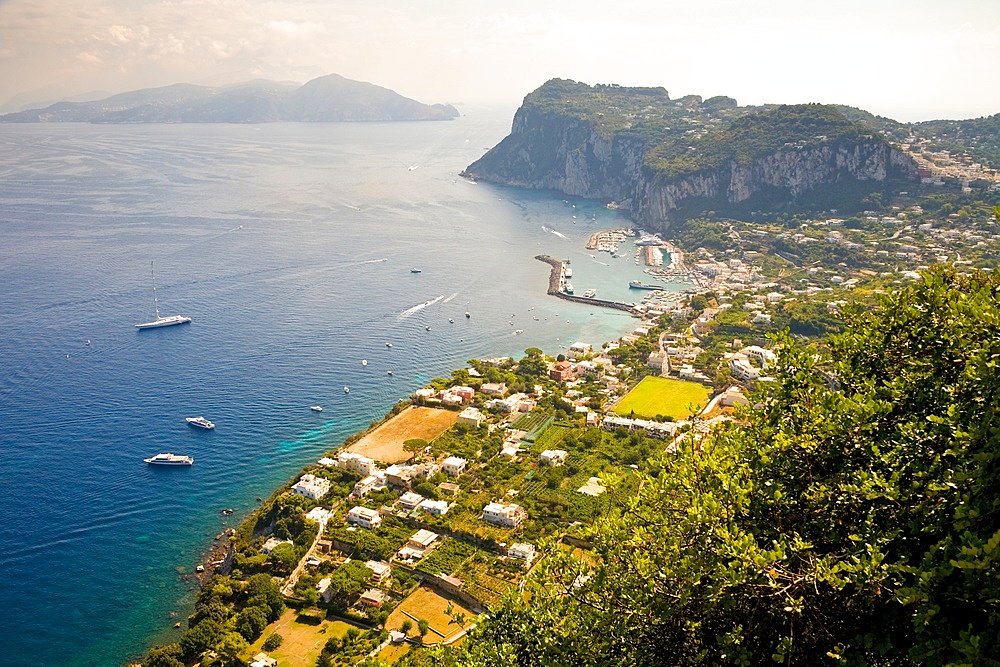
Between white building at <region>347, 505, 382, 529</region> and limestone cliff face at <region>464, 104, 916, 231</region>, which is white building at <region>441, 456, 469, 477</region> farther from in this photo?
limestone cliff face at <region>464, 104, 916, 231</region>

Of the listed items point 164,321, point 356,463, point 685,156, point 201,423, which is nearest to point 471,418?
point 356,463

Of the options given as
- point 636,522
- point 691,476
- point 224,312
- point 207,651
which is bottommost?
point 207,651

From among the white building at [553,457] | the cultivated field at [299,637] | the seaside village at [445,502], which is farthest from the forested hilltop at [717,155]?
the cultivated field at [299,637]

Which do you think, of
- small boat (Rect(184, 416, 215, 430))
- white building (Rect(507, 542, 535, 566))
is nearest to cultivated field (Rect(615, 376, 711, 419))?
white building (Rect(507, 542, 535, 566))

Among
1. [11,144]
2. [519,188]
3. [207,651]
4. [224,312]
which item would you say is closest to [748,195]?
[519,188]

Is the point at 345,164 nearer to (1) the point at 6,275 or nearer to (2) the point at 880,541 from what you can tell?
(1) the point at 6,275

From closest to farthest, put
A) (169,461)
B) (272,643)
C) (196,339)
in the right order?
(272,643) → (169,461) → (196,339)

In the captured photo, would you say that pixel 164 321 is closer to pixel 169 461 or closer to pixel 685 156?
pixel 169 461

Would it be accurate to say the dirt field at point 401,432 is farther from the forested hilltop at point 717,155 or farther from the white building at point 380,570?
the forested hilltop at point 717,155
